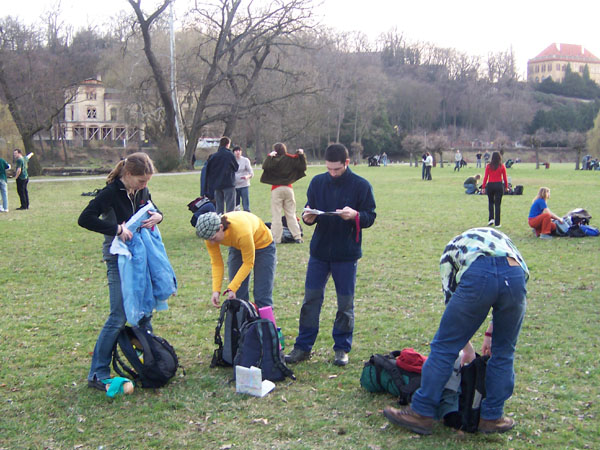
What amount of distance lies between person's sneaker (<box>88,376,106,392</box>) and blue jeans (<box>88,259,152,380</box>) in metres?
0.03

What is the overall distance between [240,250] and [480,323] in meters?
2.31

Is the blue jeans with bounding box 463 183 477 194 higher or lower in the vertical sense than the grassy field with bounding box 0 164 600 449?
higher

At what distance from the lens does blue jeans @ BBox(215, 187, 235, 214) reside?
1216 cm

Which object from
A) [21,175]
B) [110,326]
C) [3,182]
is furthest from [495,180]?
[3,182]

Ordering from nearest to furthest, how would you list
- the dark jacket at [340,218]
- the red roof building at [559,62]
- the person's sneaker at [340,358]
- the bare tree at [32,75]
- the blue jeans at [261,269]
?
the dark jacket at [340,218] < the person's sneaker at [340,358] < the blue jeans at [261,269] < the bare tree at [32,75] < the red roof building at [559,62]

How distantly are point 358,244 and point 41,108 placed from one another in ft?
155

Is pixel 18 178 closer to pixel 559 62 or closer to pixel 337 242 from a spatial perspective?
pixel 337 242

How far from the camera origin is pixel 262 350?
16.1 feet

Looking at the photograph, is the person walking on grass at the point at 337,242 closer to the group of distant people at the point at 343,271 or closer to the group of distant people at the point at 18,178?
the group of distant people at the point at 343,271

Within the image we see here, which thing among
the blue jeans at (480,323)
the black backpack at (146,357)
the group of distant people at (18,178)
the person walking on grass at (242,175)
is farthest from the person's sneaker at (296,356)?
the group of distant people at (18,178)

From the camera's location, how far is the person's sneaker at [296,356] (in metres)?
5.36

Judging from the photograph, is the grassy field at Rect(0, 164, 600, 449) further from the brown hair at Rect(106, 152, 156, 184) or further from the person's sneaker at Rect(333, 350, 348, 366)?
the brown hair at Rect(106, 152, 156, 184)

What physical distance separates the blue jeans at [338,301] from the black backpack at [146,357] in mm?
1221

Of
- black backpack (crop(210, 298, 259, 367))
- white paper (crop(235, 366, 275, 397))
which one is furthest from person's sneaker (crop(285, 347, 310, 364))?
white paper (crop(235, 366, 275, 397))
